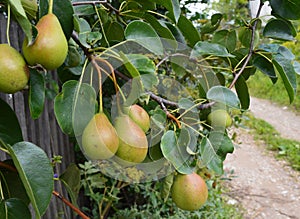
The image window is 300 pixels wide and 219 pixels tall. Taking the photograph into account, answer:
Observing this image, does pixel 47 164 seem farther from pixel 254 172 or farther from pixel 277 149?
pixel 277 149

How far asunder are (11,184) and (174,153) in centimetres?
24

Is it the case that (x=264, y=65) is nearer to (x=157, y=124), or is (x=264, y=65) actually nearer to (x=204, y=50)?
(x=204, y=50)

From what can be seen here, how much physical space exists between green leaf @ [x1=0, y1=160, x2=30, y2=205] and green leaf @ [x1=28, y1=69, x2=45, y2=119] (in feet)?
0.32

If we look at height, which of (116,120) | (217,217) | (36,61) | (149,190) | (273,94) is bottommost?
(273,94)

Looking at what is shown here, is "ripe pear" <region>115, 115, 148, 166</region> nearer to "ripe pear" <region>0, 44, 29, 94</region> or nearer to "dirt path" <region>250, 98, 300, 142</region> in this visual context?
"ripe pear" <region>0, 44, 29, 94</region>

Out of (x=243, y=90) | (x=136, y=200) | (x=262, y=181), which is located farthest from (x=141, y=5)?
(x=262, y=181)

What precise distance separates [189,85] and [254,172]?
1.60 metres

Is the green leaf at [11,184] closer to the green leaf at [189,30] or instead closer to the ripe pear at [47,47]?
the ripe pear at [47,47]

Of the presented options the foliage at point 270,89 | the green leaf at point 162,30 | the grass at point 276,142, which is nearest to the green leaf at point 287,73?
the green leaf at point 162,30

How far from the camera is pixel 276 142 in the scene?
13.5 ft

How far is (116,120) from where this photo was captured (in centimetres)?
53

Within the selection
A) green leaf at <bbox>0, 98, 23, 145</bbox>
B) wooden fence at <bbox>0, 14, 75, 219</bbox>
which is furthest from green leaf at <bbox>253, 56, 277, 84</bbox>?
wooden fence at <bbox>0, 14, 75, 219</bbox>

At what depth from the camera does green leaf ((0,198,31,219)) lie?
44cm

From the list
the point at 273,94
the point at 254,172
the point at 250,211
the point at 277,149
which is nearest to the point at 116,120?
the point at 250,211
